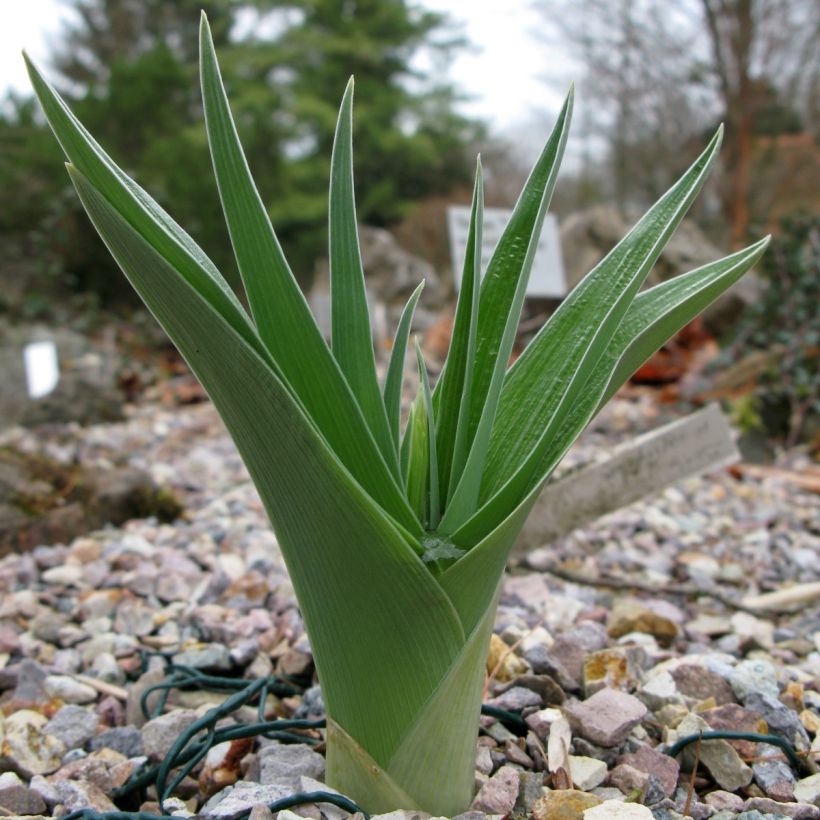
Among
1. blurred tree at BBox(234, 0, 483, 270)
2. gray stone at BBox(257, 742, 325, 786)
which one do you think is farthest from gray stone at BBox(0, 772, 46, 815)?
blurred tree at BBox(234, 0, 483, 270)

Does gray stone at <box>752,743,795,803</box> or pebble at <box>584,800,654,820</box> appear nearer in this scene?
pebble at <box>584,800,654,820</box>

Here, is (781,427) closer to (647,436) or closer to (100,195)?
(647,436)

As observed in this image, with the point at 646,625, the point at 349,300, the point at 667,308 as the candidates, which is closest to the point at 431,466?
the point at 349,300

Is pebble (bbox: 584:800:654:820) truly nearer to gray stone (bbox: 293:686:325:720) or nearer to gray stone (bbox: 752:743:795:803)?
gray stone (bbox: 752:743:795:803)

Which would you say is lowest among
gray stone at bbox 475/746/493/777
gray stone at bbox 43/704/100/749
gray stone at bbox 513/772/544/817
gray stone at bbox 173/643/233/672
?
gray stone at bbox 513/772/544/817

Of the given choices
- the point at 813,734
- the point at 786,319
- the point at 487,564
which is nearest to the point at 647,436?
the point at 813,734

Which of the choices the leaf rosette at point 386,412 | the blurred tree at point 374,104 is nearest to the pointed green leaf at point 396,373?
the leaf rosette at point 386,412

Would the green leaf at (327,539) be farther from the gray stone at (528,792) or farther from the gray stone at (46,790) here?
the gray stone at (46,790)
